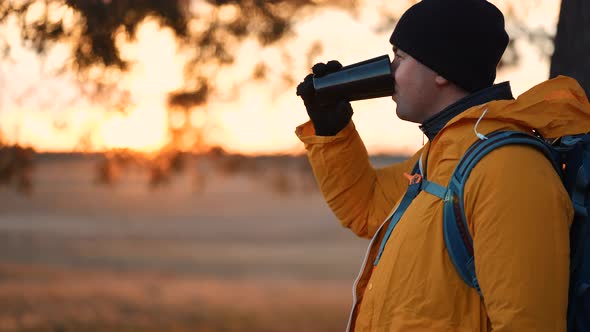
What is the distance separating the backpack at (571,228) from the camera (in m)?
1.91

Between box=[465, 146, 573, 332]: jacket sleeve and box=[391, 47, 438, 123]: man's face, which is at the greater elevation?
box=[391, 47, 438, 123]: man's face

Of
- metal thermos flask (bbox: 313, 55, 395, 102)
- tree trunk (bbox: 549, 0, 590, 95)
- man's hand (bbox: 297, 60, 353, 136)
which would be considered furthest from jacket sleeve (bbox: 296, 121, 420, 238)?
tree trunk (bbox: 549, 0, 590, 95)

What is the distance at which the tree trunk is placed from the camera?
3332 mm

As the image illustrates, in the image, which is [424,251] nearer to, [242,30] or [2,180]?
[242,30]

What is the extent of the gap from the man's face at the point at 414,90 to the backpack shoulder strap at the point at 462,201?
0.92ft

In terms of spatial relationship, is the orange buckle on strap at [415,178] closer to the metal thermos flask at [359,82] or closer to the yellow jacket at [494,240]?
the yellow jacket at [494,240]

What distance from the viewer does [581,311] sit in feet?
6.29

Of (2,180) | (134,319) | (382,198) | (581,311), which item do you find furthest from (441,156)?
(134,319)

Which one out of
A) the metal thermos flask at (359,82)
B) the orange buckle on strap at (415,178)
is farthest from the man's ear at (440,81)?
the orange buckle on strap at (415,178)

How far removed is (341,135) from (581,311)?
990mm

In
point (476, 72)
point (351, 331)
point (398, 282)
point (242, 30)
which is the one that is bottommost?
point (351, 331)

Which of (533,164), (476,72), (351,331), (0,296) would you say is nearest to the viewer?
(533,164)

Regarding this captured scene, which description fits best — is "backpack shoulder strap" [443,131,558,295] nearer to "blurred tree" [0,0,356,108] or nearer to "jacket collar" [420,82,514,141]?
"jacket collar" [420,82,514,141]

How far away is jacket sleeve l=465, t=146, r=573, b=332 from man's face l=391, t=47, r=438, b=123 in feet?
1.21
